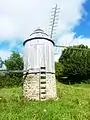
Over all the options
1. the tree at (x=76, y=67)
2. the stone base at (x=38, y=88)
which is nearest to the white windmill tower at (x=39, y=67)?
the stone base at (x=38, y=88)

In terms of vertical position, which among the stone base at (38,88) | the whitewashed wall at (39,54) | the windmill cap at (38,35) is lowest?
the stone base at (38,88)

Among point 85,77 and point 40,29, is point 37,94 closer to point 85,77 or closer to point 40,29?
point 40,29

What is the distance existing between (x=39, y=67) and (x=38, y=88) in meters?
1.44

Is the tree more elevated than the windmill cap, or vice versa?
the windmill cap

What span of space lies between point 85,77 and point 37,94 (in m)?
36.1

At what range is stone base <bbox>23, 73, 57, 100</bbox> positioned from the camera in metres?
18.8

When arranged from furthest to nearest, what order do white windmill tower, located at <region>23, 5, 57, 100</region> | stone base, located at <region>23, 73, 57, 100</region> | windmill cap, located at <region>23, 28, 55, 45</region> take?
windmill cap, located at <region>23, 28, 55, 45</region> < white windmill tower, located at <region>23, 5, 57, 100</region> < stone base, located at <region>23, 73, 57, 100</region>

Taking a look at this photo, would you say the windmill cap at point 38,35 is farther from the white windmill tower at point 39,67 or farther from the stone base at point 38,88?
the stone base at point 38,88

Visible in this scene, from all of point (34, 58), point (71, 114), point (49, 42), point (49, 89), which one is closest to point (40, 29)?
point (49, 42)

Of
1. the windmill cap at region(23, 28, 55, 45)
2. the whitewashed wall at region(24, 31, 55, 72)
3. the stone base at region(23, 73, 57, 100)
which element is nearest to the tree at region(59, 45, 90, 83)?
the windmill cap at region(23, 28, 55, 45)

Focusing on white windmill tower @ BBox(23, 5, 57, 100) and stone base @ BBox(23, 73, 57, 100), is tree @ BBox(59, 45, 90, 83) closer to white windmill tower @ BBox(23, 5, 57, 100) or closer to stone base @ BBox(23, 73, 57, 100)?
white windmill tower @ BBox(23, 5, 57, 100)

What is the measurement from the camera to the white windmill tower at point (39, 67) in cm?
1894

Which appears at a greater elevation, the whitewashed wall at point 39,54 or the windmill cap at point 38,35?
the windmill cap at point 38,35

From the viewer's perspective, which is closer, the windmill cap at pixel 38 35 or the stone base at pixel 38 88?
the stone base at pixel 38 88
